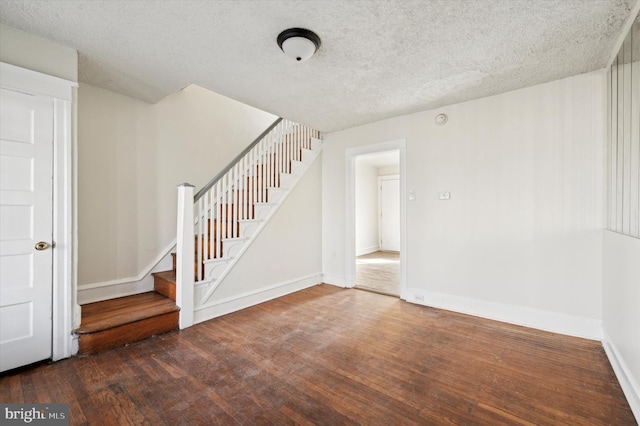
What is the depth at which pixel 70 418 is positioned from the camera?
1623 millimetres

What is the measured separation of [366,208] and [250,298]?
197 inches

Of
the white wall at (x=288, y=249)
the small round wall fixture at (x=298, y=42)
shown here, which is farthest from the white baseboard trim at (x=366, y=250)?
the small round wall fixture at (x=298, y=42)

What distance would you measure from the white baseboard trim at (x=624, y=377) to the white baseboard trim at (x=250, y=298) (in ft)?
11.4

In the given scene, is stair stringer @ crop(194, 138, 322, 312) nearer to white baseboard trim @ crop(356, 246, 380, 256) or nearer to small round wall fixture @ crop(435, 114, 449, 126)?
small round wall fixture @ crop(435, 114, 449, 126)

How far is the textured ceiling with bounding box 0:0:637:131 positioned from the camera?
1799 mm

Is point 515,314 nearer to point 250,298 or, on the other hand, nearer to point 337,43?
point 250,298

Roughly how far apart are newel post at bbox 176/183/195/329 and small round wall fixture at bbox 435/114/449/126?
10.4ft

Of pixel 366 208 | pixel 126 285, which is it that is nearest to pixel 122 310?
pixel 126 285

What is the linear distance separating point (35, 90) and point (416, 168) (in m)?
3.97

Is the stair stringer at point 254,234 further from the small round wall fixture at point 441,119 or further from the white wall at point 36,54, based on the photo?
the white wall at point 36,54

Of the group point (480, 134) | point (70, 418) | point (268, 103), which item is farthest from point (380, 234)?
point (70, 418)

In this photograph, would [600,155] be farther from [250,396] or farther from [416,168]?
[250,396]

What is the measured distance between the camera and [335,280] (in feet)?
15.2

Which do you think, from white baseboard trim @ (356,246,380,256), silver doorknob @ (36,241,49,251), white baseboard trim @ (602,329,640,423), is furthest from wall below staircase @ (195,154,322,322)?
white baseboard trim @ (602,329,640,423)
